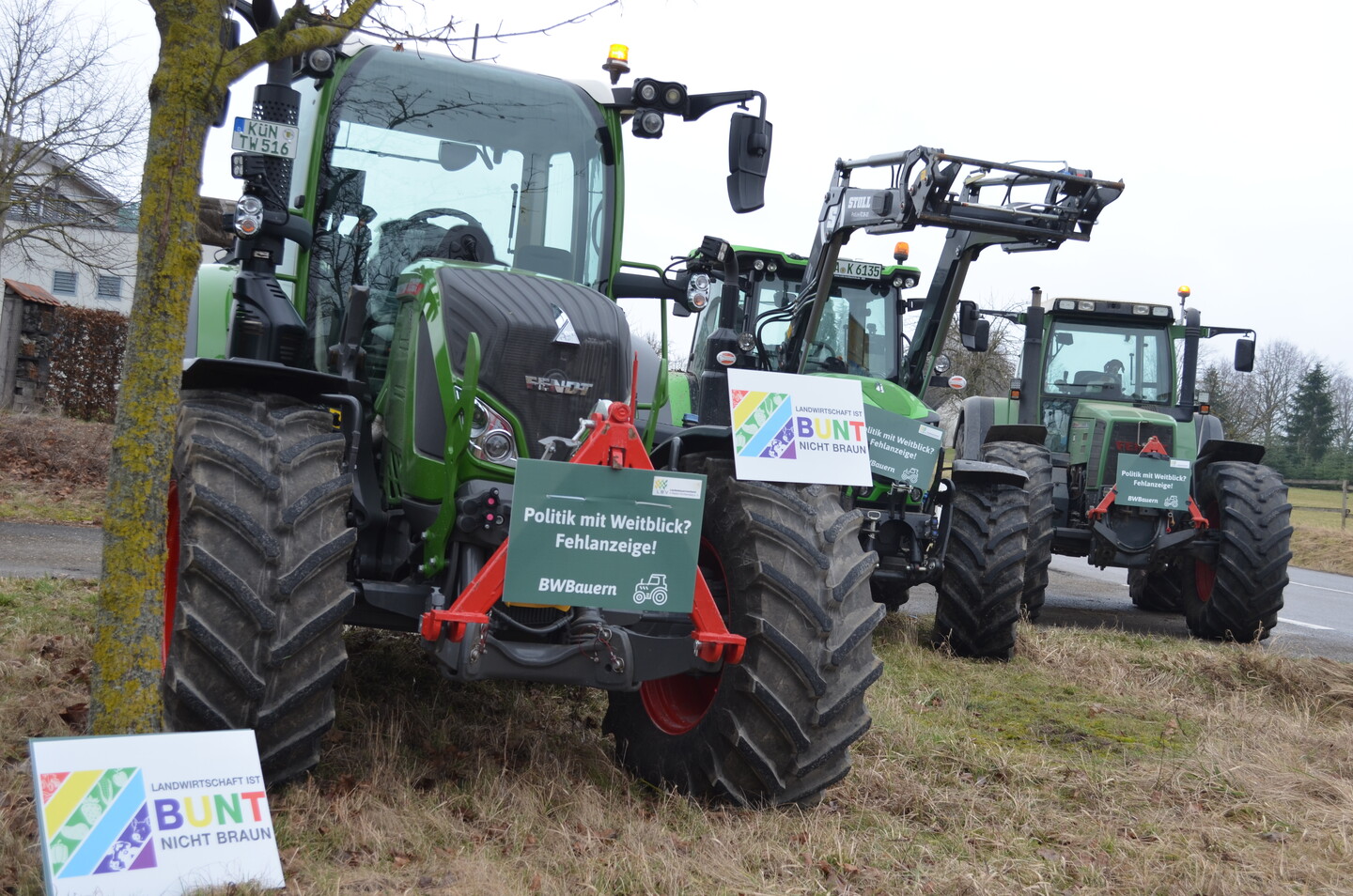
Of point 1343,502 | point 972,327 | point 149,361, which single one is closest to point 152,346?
point 149,361

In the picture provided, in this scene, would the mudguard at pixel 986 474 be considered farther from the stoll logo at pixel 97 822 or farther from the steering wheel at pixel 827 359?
the stoll logo at pixel 97 822

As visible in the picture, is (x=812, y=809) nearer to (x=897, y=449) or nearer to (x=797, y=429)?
(x=797, y=429)

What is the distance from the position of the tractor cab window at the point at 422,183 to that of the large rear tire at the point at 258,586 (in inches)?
47.9

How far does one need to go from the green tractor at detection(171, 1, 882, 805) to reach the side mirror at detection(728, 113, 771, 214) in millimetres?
13

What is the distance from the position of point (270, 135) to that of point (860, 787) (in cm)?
322

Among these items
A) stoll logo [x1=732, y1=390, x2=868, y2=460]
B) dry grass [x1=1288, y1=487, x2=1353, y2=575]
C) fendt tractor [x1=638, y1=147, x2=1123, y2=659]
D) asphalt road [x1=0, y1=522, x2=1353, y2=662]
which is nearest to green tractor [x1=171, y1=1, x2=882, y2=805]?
stoll logo [x1=732, y1=390, x2=868, y2=460]

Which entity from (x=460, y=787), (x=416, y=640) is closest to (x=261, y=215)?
(x=460, y=787)

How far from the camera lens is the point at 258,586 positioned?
12.3 ft

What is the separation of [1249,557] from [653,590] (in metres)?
7.37

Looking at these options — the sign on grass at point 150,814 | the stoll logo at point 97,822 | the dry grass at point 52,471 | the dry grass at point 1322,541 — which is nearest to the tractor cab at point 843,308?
the dry grass at point 52,471

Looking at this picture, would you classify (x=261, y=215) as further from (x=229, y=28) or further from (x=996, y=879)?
(x=996, y=879)

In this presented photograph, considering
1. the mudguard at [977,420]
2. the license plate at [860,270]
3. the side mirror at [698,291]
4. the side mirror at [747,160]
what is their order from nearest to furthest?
1. the side mirror at [747,160]
2. the side mirror at [698,291]
3. the license plate at [860,270]
4. the mudguard at [977,420]

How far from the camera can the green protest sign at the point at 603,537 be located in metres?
3.89

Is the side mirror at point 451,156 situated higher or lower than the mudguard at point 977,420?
higher
